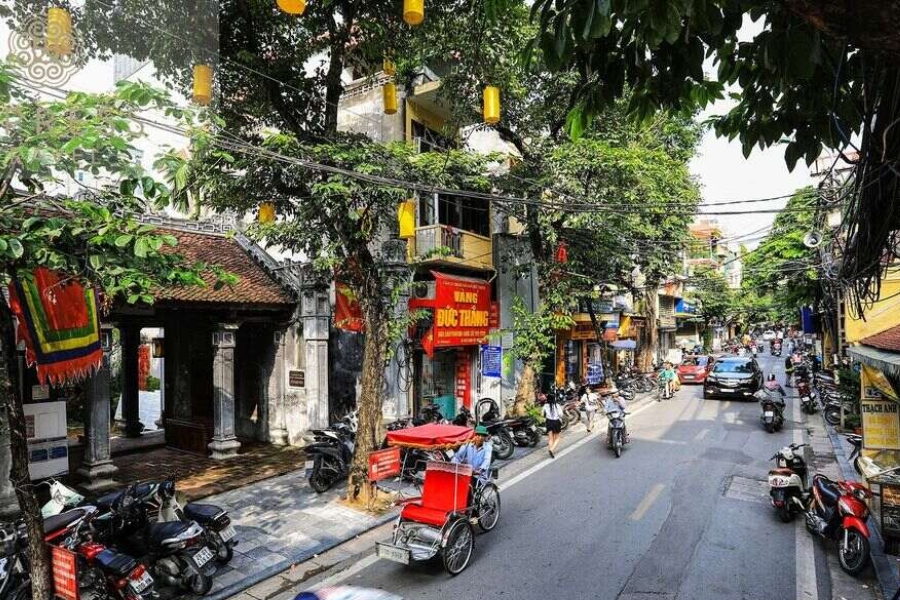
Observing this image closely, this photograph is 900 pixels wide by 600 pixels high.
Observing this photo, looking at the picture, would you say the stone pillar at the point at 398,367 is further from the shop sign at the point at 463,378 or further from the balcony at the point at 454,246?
the shop sign at the point at 463,378

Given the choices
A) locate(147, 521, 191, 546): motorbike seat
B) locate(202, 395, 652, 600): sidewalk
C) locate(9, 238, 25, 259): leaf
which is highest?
locate(9, 238, 25, 259): leaf

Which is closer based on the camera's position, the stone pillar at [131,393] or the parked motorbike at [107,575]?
the parked motorbike at [107,575]

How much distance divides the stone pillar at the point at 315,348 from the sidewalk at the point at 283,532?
2146 mm

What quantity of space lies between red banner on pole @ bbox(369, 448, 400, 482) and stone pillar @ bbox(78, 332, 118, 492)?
5.20 meters

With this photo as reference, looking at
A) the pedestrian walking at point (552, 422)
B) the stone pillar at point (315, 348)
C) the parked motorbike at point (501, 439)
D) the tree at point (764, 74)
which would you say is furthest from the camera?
the stone pillar at point (315, 348)

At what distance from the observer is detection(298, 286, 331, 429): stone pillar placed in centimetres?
1280

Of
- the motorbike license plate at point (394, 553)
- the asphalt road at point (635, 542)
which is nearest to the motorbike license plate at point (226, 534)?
the asphalt road at point (635, 542)

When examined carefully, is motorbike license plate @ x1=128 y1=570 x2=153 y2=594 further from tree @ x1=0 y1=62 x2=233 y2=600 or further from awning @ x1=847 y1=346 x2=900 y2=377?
awning @ x1=847 y1=346 x2=900 y2=377

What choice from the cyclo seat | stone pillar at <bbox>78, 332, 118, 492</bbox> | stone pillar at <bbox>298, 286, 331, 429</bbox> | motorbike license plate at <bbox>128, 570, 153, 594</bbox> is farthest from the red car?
motorbike license plate at <bbox>128, 570, 153, 594</bbox>

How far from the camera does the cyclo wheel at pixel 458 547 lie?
6504 millimetres

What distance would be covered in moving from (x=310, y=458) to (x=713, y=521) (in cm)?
708

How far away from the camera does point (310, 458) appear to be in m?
10.3

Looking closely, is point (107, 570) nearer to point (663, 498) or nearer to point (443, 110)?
point (663, 498)

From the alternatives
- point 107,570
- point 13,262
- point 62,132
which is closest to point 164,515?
point 107,570
